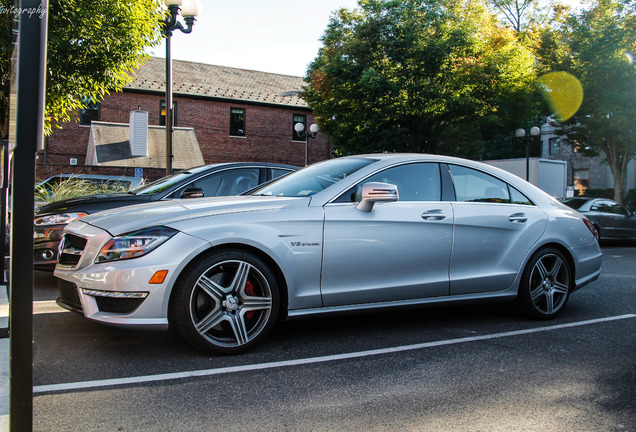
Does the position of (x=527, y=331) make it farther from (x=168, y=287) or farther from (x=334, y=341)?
(x=168, y=287)

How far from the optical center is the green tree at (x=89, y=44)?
10391mm

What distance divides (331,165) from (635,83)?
1916 centimetres

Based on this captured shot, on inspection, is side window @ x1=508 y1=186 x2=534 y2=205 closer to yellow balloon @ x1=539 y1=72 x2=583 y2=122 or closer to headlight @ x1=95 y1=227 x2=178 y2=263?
headlight @ x1=95 y1=227 x2=178 y2=263

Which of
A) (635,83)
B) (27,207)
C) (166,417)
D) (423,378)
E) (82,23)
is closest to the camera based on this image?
(27,207)

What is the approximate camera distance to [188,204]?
14.9 ft

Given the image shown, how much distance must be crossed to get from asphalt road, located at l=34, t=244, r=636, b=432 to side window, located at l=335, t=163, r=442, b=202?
1.18m

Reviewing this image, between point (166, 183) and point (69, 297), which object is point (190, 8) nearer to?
point (166, 183)

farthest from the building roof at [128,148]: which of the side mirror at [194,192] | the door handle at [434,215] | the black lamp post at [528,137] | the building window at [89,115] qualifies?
the door handle at [434,215]

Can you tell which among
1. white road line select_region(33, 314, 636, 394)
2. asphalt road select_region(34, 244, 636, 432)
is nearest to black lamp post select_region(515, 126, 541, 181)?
asphalt road select_region(34, 244, 636, 432)

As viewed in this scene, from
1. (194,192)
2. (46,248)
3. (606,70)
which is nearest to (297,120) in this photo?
(606,70)

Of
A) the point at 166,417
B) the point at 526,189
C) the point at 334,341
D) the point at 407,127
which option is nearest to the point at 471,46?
the point at 407,127

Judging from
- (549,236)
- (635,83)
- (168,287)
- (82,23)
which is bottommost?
(168,287)

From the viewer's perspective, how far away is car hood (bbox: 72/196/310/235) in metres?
4.07

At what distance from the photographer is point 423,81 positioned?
2503 cm
